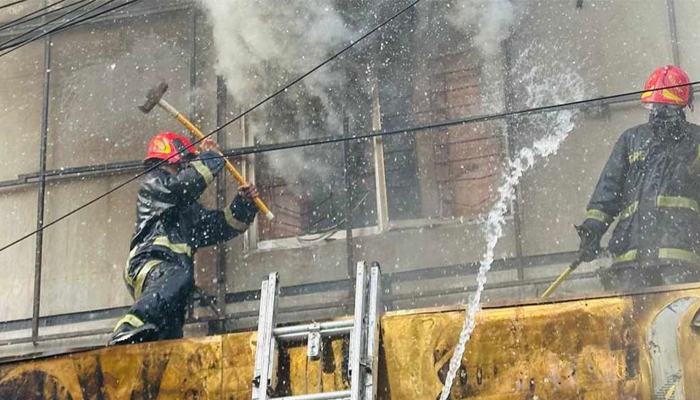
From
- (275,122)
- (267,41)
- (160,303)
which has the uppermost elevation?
(267,41)

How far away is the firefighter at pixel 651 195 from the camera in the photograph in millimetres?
7543

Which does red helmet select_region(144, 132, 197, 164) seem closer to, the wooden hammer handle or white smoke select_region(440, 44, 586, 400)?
the wooden hammer handle

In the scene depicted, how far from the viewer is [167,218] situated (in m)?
8.41

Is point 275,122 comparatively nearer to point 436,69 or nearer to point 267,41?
point 267,41

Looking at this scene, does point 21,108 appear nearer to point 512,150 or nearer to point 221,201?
point 221,201

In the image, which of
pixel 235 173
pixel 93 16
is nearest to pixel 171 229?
pixel 235 173

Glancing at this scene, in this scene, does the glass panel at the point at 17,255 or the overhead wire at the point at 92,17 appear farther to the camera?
the overhead wire at the point at 92,17

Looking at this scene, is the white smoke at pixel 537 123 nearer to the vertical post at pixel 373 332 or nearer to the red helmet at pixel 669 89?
the red helmet at pixel 669 89

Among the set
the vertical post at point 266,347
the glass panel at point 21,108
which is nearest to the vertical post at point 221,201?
the glass panel at point 21,108

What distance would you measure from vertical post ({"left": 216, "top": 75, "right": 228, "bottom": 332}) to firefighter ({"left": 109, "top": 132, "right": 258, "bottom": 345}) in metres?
0.33

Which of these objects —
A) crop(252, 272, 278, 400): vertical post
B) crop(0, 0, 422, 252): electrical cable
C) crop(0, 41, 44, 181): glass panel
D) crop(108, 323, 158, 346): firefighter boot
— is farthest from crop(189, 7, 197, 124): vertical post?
crop(252, 272, 278, 400): vertical post

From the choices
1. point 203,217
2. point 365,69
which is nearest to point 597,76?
point 365,69

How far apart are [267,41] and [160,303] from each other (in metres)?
2.82

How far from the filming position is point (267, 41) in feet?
31.9
